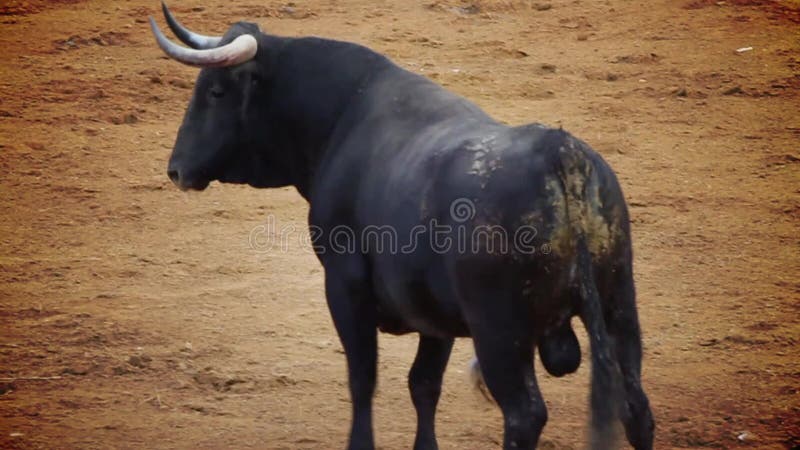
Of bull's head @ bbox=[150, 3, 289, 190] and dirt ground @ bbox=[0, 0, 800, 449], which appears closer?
bull's head @ bbox=[150, 3, 289, 190]

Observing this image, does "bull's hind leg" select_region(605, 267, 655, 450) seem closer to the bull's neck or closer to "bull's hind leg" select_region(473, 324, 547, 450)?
"bull's hind leg" select_region(473, 324, 547, 450)

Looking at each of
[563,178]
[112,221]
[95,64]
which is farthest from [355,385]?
[95,64]

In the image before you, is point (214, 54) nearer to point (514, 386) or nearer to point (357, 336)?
point (357, 336)

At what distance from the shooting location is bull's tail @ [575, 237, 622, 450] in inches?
194

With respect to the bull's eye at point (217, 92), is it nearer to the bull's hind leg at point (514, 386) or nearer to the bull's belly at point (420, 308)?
the bull's belly at point (420, 308)

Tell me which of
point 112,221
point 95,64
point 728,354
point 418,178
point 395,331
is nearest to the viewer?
point 418,178

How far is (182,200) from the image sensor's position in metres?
10.1

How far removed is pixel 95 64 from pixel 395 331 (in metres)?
7.62

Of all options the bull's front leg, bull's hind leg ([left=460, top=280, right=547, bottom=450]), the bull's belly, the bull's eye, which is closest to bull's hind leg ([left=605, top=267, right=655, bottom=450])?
bull's hind leg ([left=460, top=280, right=547, bottom=450])

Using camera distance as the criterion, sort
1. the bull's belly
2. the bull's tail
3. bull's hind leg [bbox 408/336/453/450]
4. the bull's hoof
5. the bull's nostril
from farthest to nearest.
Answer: the bull's nostril, bull's hind leg [bbox 408/336/453/450], the bull's belly, the bull's hoof, the bull's tail

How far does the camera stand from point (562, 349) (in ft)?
16.7

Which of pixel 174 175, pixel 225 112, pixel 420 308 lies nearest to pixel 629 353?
pixel 420 308

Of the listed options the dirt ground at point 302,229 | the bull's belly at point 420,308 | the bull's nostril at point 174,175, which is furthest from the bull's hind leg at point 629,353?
the bull's nostril at point 174,175

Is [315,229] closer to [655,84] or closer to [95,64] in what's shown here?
[655,84]
